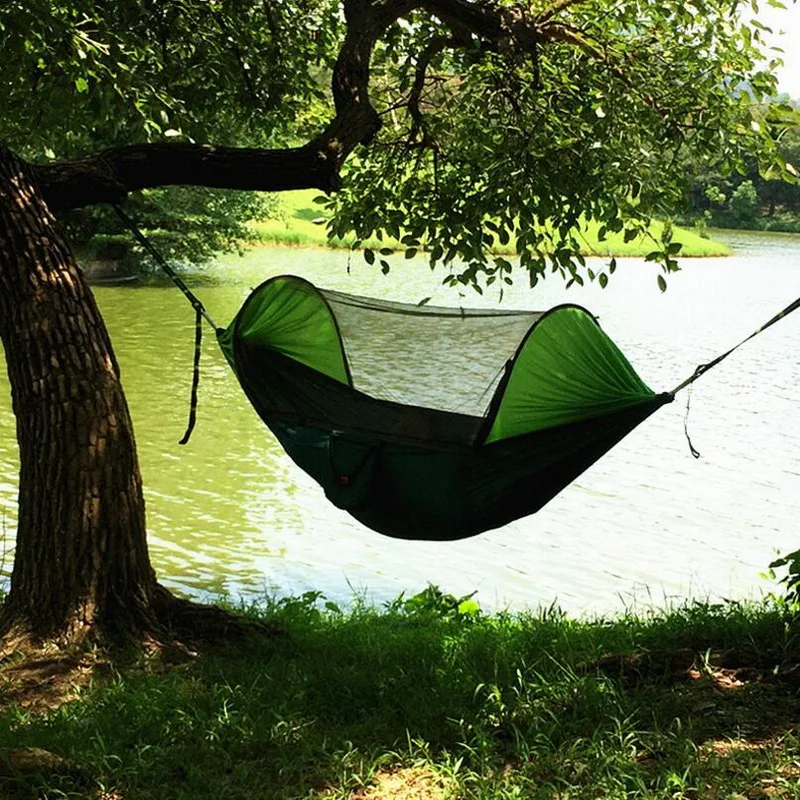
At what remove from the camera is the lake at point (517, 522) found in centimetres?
509

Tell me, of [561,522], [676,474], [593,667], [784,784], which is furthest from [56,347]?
[676,474]

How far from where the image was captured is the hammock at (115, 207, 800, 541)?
9.06ft

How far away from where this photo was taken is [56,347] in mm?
2760

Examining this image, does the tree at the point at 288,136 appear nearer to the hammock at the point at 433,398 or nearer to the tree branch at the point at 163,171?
A: the tree branch at the point at 163,171

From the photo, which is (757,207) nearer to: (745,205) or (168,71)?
(745,205)

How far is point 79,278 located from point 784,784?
7.30 feet

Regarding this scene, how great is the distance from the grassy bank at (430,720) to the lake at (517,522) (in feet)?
4.77

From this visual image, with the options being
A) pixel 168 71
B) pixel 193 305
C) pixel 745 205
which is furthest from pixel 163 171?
pixel 745 205

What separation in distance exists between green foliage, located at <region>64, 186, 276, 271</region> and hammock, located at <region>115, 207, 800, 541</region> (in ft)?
39.9

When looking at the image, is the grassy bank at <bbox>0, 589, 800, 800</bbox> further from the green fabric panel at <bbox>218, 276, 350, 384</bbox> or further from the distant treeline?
the distant treeline

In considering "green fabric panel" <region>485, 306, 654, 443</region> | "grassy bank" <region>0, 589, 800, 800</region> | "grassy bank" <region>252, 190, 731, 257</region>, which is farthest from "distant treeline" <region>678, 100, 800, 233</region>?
"grassy bank" <region>0, 589, 800, 800</region>

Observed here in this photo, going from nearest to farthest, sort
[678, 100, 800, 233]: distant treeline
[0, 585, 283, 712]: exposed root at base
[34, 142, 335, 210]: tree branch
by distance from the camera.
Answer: [0, 585, 283, 712]: exposed root at base, [34, 142, 335, 210]: tree branch, [678, 100, 800, 233]: distant treeline

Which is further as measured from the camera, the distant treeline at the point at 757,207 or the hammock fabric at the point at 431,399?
the distant treeline at the point at 757,207

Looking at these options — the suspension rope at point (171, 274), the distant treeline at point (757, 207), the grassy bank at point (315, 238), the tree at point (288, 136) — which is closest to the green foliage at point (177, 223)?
the grassy bank at point (315, 238)
